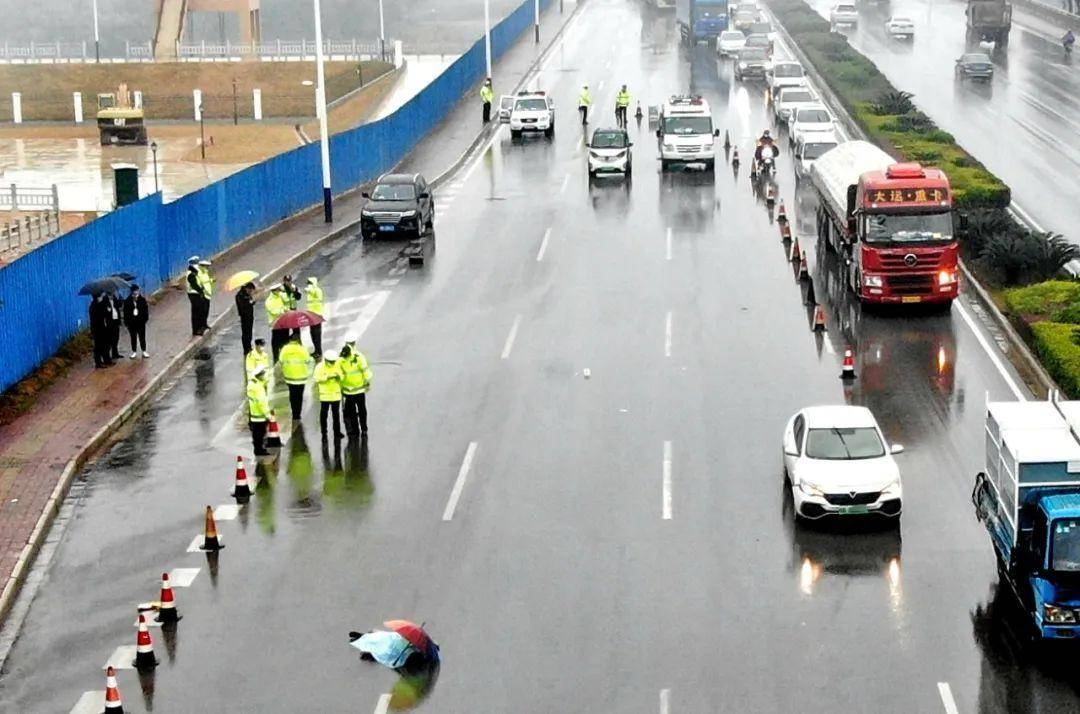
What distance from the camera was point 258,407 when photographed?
92.1 ft

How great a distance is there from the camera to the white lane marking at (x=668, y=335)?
34119 millimetres

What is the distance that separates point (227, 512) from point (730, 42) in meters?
64.3

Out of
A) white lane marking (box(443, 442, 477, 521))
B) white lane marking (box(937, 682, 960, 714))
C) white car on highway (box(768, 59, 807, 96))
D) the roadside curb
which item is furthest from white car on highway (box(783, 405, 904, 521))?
white car on highway (box(768, 59, 807, 96))

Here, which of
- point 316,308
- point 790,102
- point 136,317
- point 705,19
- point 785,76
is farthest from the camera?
point 705,19

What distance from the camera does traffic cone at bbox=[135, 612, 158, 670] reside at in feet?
66.3

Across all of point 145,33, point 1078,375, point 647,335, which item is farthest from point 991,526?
point 145,33

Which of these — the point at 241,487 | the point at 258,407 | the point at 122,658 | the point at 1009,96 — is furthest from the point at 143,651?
the point at 1009,96

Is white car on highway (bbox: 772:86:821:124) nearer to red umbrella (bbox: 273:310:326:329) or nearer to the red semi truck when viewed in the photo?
the red semi truck

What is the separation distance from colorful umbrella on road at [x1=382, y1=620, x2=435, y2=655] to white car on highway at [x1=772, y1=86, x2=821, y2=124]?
151 ft

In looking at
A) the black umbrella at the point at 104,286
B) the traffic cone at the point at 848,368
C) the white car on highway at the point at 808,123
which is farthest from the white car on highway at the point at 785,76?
the black umbrella at the point at 104,286

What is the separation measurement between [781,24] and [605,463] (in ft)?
Result: 246

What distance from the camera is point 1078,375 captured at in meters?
29.8

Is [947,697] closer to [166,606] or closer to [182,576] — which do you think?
[166,606]

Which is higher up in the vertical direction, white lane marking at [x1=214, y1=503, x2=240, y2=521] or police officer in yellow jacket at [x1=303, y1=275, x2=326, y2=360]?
police officer in yellow jacket at [x1=303, y1=275, x2=326, y2=360]
